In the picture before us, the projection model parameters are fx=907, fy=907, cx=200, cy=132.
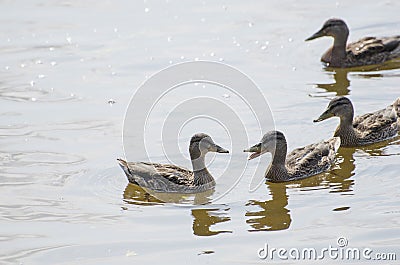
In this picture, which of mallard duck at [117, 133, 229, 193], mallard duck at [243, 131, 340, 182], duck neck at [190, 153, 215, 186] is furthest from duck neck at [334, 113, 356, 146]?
duck neck at [190, 153, 215, 186]

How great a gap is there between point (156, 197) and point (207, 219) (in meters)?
0.99

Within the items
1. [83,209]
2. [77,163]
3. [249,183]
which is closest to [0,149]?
[77,163]

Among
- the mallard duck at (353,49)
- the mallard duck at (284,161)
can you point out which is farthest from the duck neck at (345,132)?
the mallard duck at (353,49)

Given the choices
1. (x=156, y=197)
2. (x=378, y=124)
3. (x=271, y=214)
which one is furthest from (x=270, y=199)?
(x=378, y=124)

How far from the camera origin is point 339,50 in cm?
1554

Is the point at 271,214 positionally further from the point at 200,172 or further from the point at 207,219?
the point at 200,172

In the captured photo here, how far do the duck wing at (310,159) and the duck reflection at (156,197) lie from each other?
45.4 inches

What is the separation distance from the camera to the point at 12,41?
648 inches

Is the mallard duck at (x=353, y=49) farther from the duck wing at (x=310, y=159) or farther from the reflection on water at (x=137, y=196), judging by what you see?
the reflection on water at (x=137, y=196)

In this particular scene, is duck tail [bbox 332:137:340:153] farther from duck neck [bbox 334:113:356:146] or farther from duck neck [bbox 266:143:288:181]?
duck neck [bbox 266:143:288:181]

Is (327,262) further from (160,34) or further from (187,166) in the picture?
(160,34)

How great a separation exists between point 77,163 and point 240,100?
3178 millimetres

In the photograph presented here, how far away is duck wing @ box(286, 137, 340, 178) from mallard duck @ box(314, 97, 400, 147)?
2.16 ft

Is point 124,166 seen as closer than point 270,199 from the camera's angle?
No
